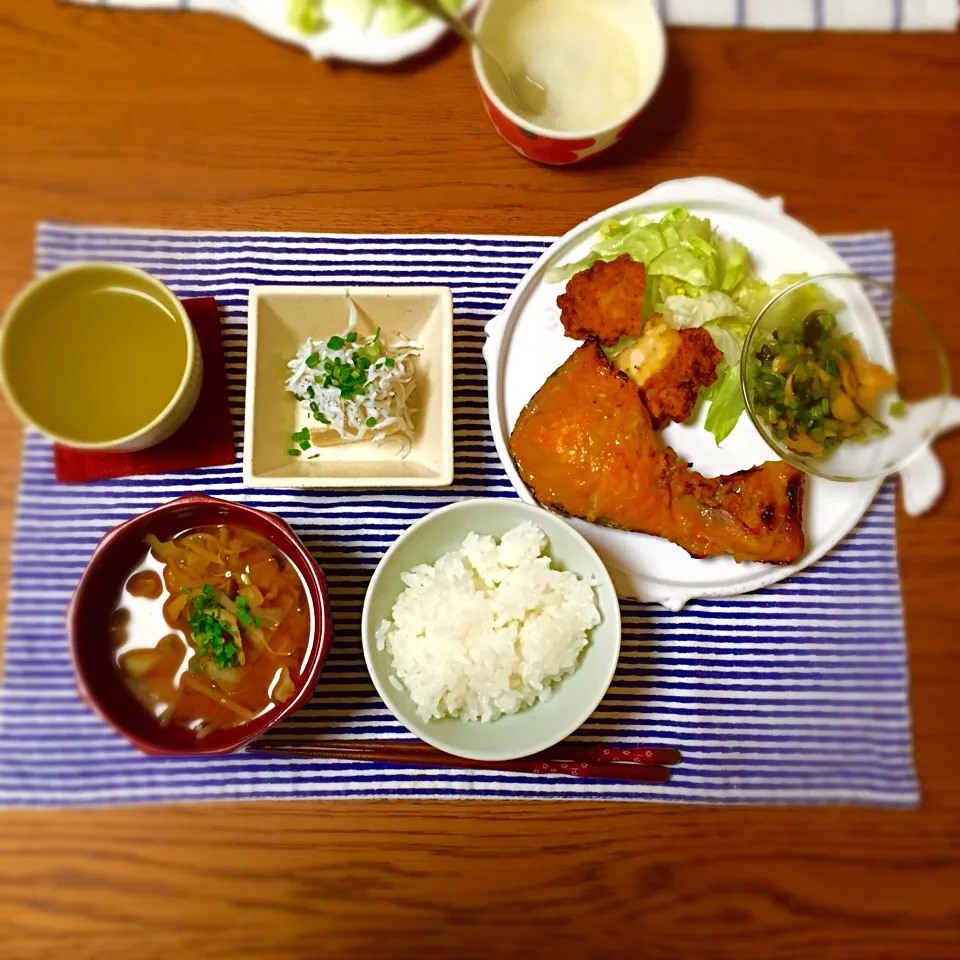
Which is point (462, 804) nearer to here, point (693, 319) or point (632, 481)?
point (632, 481)

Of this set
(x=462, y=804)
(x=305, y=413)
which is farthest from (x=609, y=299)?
(x=462, y=804)

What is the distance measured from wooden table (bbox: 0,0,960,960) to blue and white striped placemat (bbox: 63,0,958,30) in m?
0.02

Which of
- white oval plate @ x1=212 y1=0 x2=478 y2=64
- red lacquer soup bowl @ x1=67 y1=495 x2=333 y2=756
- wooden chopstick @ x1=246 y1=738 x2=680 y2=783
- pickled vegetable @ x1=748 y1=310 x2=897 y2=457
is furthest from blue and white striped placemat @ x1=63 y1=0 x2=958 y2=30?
wooden chopstick @ x1=246 y1=738 x2=680 y2=783

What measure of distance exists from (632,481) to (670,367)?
157 mm

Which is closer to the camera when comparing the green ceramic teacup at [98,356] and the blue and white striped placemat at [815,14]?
the green ceramic teacup at [98,356]

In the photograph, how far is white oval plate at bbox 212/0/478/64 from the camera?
87cm

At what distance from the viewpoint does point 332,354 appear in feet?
2.77

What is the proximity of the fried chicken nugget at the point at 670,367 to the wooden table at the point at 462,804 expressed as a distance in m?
0.23

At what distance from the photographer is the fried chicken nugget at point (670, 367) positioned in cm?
86

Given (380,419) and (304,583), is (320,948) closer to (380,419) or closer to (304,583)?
(304,583)

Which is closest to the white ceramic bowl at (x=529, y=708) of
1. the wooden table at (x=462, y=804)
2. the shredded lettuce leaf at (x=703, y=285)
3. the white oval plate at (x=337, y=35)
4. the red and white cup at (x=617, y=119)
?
Result: the wooden table at (x=462, y=804)

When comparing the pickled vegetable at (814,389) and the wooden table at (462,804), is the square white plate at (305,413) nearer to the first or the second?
the wooden table at (462,804)

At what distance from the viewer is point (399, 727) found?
34.6 inches

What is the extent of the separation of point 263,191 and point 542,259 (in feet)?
1.26
